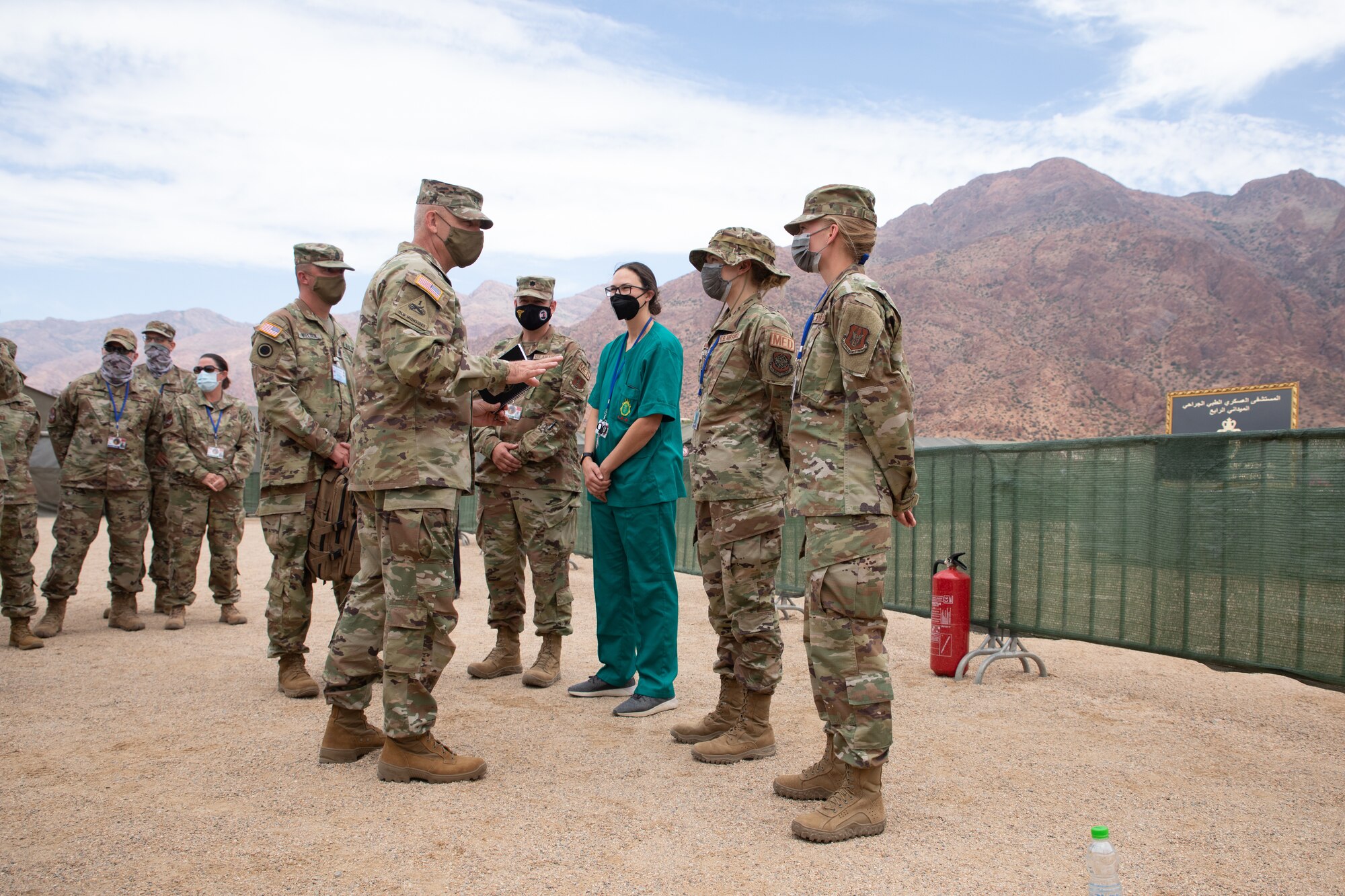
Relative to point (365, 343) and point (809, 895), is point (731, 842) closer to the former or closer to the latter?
point (809, 895)

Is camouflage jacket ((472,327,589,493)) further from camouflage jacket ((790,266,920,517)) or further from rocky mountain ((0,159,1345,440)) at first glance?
rocky mountain ((0,159,1345,440))

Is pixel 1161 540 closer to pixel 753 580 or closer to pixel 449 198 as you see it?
pixel 753 580

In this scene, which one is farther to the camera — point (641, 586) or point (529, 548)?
point (529, 548)

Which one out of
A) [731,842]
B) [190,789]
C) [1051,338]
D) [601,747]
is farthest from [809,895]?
[1051,338]

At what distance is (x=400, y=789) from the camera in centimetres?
368

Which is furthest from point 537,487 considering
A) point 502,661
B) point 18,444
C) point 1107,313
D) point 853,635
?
point 1107,313

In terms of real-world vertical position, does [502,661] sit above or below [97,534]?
below

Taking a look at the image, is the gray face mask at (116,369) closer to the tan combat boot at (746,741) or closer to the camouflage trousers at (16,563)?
the camouflage trousers at (16,563)

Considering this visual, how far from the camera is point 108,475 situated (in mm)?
7254

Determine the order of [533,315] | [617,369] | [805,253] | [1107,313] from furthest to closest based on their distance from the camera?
[1107,313] < [533,315] < [617,369] < [805,253]

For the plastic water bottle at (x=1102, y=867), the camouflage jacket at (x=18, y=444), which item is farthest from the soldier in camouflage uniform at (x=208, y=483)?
the plastic water bottle at (x=1102, y=867)

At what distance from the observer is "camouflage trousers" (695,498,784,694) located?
4105 millimetres

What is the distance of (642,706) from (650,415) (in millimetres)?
1577

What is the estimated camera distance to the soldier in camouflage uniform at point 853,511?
10.5 feet
